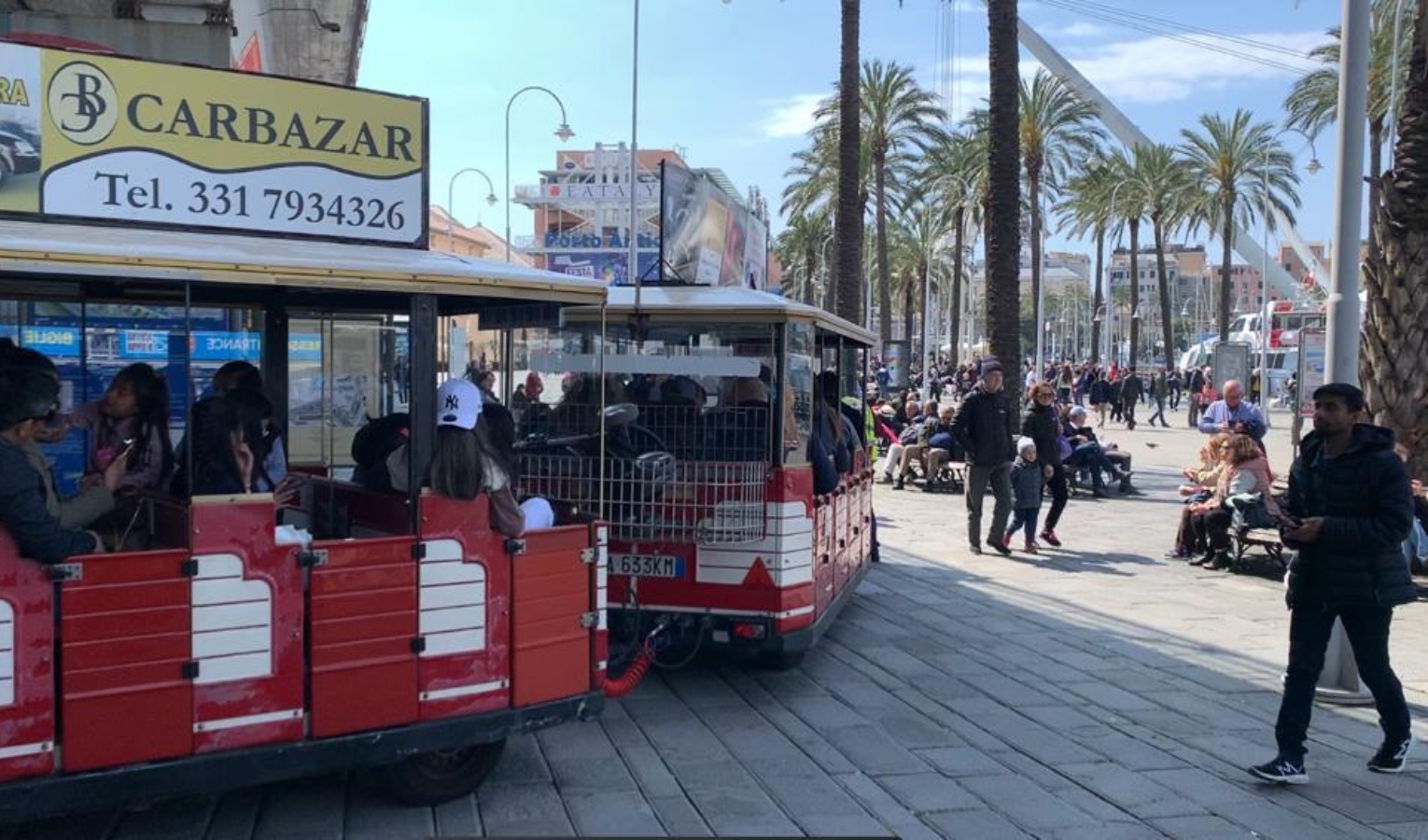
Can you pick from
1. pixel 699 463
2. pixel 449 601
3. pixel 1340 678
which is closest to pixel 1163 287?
pixel 1340 678

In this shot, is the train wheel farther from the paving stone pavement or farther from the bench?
the bench

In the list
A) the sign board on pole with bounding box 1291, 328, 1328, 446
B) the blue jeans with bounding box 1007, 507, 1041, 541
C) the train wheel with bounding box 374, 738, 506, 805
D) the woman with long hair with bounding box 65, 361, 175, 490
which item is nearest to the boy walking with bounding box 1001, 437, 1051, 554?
the blue jeans with bounding box 1007, 507, 1041, 541

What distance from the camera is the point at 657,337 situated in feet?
23.2

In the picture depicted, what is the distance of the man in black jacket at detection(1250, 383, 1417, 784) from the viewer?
5152 mm

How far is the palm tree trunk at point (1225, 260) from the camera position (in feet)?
131

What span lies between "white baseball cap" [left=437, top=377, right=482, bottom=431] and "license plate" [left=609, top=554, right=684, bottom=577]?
208cm

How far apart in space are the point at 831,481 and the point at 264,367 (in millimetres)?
3521

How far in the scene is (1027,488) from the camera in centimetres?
1189

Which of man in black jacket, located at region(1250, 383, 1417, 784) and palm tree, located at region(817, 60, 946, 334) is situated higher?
palm tree, located at region(817, 60, 946, 334)

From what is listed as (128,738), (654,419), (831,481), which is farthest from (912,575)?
(128,738)

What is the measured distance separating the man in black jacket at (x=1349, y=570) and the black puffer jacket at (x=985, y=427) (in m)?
5.88

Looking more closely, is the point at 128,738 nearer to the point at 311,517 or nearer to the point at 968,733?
the point at 311,517

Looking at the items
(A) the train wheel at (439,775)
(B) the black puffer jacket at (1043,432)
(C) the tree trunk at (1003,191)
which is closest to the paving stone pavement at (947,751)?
(A) the train wheel at (439,775)

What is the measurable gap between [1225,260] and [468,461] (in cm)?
4096
